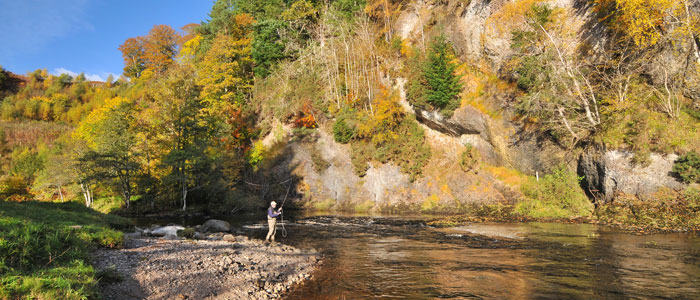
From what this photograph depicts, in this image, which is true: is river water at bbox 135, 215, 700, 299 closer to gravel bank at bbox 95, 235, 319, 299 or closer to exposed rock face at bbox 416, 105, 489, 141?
gravel bank at bbox 95, 235, 319, 299

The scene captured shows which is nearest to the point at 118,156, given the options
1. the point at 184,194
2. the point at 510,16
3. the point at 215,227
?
the point at 184,194

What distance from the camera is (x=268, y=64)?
43.9 metres

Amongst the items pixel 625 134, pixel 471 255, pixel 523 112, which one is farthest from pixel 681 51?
pixel 471 255

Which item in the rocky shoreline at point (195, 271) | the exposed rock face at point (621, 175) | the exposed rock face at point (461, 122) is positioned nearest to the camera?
the rocky shoreline at point (195, 271)

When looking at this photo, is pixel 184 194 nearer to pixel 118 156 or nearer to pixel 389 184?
pixel 118 156

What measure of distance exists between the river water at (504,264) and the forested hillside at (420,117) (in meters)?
7.23

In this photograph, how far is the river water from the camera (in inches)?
328

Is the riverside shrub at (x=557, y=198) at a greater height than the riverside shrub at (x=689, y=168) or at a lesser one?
lesser

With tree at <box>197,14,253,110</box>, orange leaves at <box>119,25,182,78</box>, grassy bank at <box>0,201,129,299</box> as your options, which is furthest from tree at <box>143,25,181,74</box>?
grassy bank at <box>0,201,129,299</box>

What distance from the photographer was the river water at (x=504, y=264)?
834cm

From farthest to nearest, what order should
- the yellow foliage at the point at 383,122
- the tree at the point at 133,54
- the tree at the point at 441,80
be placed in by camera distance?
the tree at the point at 133,54
the yellow foliage at the point at 383,122
the tree at the point at 441,80

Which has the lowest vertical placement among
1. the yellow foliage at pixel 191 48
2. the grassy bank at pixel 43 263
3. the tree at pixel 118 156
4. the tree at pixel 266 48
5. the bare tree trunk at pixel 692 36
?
the grassy bank at pixel 43 263

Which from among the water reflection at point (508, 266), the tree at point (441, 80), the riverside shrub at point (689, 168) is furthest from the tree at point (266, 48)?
the riverside shrub at point (689, 168)

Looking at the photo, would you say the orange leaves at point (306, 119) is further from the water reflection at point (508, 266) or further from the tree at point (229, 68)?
the water reflection at point (508, 266)
